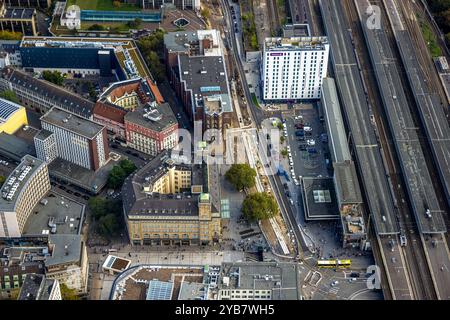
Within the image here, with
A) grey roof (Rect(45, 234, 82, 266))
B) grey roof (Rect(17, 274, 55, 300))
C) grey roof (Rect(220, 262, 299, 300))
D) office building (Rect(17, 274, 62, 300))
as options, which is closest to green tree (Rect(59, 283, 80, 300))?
grey roof (Rect(45, 234, 82, 266))

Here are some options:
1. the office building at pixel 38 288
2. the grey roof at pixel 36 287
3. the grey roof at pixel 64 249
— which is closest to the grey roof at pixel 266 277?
the grey roof at pixel 64 249

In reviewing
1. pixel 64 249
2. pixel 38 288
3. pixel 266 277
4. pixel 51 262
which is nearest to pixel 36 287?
pixel 38 288

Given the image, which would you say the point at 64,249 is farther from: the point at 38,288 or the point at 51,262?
the point at 38,288

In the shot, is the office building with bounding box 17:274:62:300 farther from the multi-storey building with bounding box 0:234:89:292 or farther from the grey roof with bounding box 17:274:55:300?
the multi-storey building with bounding box 0:234:89:292

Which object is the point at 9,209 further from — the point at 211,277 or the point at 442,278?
the point at 442,278

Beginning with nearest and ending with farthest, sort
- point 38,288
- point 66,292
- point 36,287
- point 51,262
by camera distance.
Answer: point 38,288 → point 36,287 → point 51,262 → point 66,292

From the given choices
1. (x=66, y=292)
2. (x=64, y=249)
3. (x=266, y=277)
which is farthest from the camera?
(x=64, y=249)
